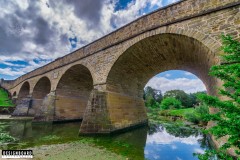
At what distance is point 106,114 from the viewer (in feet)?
26.1

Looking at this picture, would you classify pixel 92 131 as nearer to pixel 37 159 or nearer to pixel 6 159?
pixel 37 159

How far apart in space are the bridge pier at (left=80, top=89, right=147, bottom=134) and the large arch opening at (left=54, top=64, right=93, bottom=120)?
4.78 metres

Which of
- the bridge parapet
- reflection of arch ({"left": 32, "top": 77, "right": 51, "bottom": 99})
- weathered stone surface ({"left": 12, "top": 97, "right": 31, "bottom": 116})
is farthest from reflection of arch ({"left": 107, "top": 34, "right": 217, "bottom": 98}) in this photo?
weathered stone surface ({"left": 12, "top": 97, "right": 31, "bottom": 116})

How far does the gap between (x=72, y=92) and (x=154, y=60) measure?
363 inches

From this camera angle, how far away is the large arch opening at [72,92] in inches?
520

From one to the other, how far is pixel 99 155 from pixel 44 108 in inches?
384

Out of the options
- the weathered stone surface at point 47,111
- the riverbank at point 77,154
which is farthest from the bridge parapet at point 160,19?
the riverbank at point 77,154

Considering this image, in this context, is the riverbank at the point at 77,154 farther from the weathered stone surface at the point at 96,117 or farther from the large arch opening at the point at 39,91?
the large arch opening at the point at 39,91

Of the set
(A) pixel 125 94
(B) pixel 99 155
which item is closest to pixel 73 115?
(A) pixel 125 94

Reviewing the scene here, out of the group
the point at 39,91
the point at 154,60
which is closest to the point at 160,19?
the point at 154,60

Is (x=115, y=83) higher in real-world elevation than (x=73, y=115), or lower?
higher

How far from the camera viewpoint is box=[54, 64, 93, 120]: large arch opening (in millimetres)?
13219

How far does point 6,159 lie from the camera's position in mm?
3654

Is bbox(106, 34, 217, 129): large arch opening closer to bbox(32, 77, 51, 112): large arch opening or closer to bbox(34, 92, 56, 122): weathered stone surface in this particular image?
bbox(34, 92, 56, 122): weathered stone surface
